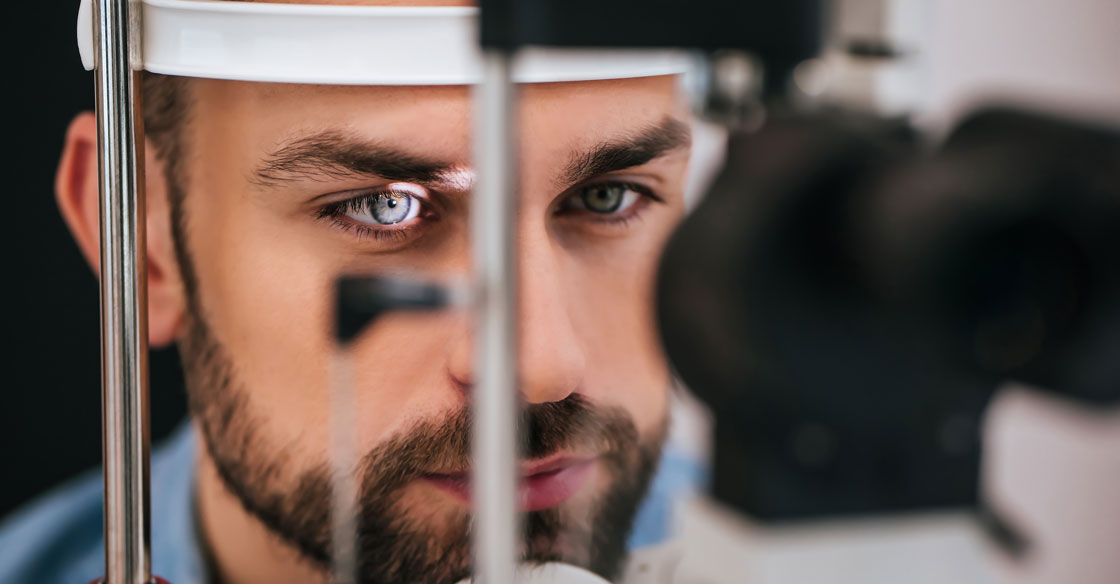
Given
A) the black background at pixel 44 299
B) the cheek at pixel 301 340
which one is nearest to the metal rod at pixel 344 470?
the cheek at pixel 301 340

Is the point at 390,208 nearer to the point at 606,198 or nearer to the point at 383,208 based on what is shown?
the point at 383,208

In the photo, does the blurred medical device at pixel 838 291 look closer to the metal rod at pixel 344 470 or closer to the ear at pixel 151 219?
the metal rod at pixel 344 470

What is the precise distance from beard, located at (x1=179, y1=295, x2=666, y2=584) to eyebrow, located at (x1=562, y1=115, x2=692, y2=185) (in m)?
0.13

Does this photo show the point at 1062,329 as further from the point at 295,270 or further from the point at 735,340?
the point at 295,270

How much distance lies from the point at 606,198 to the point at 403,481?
21cm

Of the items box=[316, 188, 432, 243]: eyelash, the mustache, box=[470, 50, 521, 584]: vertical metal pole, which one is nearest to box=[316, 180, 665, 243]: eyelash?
box=[316, 188, 432, 243]: eyelash

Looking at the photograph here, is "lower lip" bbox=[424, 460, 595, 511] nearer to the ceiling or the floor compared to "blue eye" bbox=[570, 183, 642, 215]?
nearer to the floor

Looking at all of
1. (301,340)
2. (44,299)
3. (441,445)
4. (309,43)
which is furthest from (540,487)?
(44,299)

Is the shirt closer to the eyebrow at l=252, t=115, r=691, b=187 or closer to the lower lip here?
the lower lip

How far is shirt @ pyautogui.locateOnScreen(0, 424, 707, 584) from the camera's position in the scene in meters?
0.85

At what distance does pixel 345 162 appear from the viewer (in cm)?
59

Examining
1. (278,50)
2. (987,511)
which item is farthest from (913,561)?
(278,50)

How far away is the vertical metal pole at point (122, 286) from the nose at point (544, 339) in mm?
174

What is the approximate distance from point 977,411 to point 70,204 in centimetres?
65
